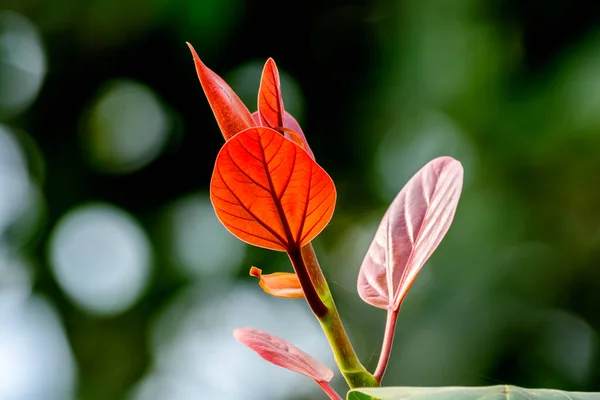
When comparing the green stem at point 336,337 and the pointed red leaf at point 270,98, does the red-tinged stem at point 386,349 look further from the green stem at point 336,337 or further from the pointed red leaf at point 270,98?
the pointed red leaf at point 270,98

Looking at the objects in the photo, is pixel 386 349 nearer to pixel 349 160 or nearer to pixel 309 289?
pixel 309 289

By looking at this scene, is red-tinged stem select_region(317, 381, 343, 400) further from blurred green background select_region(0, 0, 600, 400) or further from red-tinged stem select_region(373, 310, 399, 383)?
blurred green background select_region(0, 0, 600, 400)

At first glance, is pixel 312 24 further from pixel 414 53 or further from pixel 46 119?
pixel 46 119

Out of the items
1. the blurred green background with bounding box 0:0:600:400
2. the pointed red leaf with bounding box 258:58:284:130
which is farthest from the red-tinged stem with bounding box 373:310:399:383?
the blurred green background with bounding box 0:0:600:400

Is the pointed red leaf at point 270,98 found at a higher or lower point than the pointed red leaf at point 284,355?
higher

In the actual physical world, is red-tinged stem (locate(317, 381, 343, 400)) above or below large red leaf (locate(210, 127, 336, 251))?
below

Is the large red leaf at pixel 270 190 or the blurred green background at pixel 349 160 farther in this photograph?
the blurred green background at pixel 349 160

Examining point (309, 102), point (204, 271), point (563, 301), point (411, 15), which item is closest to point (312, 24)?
point (309, 102)

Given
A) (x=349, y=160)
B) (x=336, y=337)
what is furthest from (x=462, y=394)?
(x=349, y=160)

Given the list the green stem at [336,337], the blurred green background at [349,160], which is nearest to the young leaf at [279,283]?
the green stem at [336,337]
